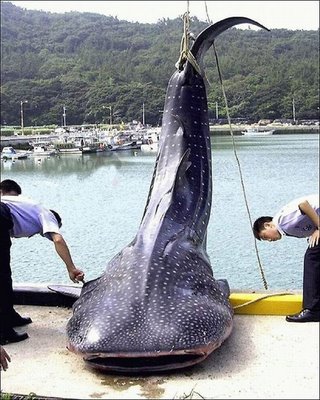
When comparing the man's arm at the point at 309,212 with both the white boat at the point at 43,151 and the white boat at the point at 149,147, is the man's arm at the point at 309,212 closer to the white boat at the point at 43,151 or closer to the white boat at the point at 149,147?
the white boat at the point at 43,151

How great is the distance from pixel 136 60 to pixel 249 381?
4266 inches

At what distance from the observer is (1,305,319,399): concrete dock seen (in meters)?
4.65

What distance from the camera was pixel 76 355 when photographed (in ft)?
17.4

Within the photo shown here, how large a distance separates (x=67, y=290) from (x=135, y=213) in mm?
19116

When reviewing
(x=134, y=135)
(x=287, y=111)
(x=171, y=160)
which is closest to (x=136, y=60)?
(x=287, y=111)

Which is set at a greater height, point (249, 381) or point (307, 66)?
point (307, 66)

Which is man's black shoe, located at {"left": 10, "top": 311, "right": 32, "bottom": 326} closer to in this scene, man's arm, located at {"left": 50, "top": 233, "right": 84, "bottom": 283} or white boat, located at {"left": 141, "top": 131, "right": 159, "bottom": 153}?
man's arm, located at {"left": 50, "top": 233, "right": 84, "bottom": 283}

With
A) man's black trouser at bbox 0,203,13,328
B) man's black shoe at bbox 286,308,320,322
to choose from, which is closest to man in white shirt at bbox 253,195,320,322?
man's black shoe at bbox 286,308,320,322

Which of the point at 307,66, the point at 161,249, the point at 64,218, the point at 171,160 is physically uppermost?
the point at 307,66

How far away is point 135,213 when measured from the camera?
2569cm

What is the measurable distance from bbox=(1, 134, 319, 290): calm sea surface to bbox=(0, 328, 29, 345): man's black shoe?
8.01 metres

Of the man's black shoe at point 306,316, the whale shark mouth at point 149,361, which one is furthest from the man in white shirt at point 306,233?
the whale shark mouth at point 149,361

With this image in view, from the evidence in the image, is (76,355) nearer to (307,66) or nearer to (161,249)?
(161,249)

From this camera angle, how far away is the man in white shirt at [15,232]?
229 inches
